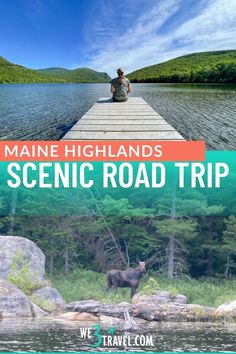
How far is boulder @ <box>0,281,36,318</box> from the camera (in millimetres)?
8547

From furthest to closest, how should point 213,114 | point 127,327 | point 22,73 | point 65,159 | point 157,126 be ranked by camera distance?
1. point 22,73
2. point 213,114
3. point 157,126
4. point 65,159
5. point 127,327

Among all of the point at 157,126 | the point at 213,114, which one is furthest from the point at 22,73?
the point at 157,126

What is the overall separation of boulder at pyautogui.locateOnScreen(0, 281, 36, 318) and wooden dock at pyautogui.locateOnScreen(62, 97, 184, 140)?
2292 mm

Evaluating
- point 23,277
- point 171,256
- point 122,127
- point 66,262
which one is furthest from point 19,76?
point 171,256

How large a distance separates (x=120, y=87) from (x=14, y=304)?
5857mm

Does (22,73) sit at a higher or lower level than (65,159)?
higher

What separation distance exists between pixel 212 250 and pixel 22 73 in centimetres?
5409

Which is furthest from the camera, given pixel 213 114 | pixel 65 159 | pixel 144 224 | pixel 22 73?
pixel 22 73

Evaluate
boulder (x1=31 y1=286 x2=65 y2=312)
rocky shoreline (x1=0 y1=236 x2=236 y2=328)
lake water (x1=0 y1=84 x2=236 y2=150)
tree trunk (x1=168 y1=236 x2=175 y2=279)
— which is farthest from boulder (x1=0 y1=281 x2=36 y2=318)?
lake water (x1=0 y1=84 x2=236 y2=150)

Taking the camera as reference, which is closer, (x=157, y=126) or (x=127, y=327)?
(x=127, y=327)

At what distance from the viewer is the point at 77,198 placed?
9.48 metres

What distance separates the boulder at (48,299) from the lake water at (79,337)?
35 cm

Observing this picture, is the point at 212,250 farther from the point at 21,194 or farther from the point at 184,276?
the point at 21,194

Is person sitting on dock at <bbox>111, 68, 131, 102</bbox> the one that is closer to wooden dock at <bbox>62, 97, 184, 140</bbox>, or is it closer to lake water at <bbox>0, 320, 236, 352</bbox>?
wooden dock at <bbox>62, 97, 184, 140</bbox>
